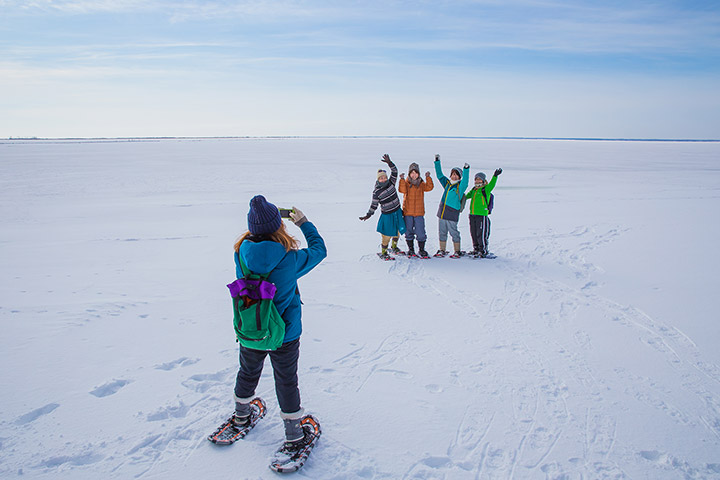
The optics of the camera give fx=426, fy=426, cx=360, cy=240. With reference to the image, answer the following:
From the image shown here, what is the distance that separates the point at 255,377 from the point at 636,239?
26.2ft

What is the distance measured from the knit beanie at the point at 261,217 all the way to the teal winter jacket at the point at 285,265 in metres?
0.08

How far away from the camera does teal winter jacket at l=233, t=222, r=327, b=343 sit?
2.39 metres

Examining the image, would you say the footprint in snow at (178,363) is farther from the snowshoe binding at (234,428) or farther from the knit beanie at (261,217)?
the knit beanie at (261,217)

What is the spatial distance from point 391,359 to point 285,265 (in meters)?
1.84

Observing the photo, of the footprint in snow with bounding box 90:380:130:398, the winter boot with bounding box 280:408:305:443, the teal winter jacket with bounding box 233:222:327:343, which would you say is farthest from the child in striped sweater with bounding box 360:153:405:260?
the winter boot with bounding box 280:408:305:443

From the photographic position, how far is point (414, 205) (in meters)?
7.07

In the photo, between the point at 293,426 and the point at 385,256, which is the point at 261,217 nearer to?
the point at 293,426

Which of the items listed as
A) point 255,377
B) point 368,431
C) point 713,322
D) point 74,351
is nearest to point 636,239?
point 713,322

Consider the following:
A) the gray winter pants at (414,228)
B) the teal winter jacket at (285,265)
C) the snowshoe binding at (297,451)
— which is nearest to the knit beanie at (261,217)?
the teal winter jacket at (285,265)

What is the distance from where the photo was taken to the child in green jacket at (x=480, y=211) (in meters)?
6.86

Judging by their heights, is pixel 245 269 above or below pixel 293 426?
above

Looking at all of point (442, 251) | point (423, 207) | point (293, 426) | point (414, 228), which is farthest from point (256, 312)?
point (442, 251)

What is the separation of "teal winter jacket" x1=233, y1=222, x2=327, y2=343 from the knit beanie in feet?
0.25

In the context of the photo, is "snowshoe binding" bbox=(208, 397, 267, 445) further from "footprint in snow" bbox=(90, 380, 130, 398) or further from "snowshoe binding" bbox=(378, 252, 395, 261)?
"snowshoe binding" bbox=(378, 252, 395, 261)
